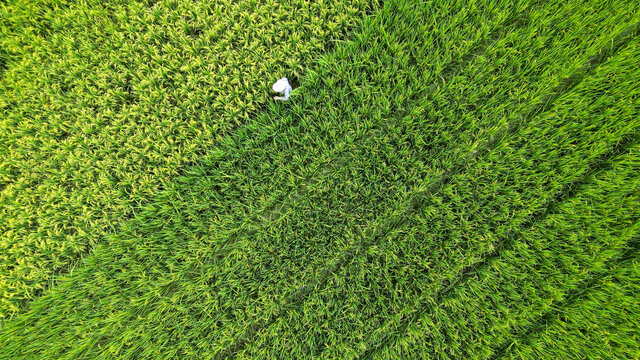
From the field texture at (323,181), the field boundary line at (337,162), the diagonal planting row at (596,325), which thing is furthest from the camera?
the field boundary line at (337,162)

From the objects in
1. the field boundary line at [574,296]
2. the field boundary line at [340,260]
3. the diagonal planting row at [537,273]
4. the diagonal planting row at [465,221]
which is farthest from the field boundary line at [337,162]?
the field boundary line at [574,296]

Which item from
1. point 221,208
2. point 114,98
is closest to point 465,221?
point 221,208

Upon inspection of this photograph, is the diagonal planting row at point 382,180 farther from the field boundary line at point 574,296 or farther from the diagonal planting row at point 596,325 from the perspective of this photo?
the diagonal planting row at point 596,325

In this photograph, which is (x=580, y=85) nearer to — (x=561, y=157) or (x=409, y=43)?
(x=561, y=157)

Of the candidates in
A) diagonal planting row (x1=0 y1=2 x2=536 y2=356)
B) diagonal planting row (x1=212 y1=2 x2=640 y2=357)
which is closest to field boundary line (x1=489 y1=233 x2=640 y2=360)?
diagonal planting row (x1=212 y1=2 x2=640 y2=357)

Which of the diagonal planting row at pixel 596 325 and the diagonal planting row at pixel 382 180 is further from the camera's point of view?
the diagonal planting row at pixel 382 180

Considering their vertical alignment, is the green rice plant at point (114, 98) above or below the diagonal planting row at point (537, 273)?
above

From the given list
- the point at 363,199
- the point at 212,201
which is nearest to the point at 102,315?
the point at 212,201
